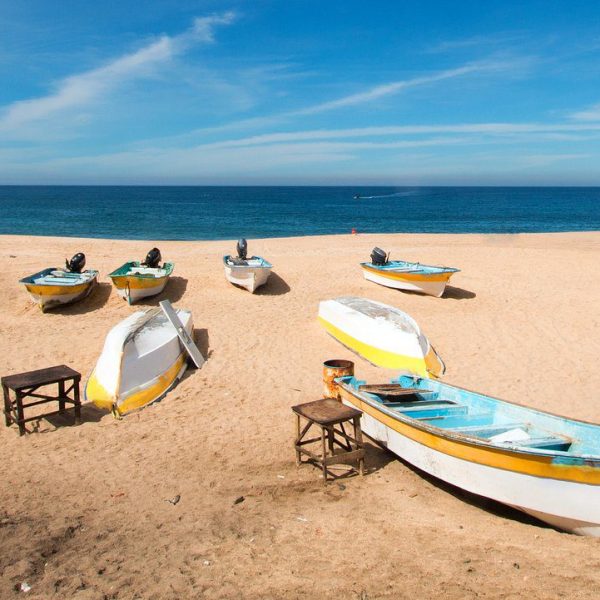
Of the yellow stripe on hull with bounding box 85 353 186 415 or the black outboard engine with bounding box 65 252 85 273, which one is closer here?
the yellow stripe on hull with bounding box 85 353 186 415

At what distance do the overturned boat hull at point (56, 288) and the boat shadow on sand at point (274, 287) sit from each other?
489 cm

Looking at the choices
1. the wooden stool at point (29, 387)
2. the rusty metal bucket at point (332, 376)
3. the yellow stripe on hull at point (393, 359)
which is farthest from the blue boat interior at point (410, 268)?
the wooden stool at point (29, 387)

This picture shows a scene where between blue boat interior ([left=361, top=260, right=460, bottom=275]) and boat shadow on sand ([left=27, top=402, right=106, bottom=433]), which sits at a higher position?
blue boat interior ([left=361, top=260, right=460, bottom=275])

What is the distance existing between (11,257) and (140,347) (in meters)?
14.1

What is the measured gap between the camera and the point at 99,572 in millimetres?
5223

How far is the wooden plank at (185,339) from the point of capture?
1137 centimetres

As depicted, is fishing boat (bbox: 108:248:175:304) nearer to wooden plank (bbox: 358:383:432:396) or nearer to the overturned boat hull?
the overturned boat hull

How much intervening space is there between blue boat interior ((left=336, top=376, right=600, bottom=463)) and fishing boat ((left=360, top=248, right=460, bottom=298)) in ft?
25.5

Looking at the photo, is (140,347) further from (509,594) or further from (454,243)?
(454,243)

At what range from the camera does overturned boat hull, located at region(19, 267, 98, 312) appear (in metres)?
14.9

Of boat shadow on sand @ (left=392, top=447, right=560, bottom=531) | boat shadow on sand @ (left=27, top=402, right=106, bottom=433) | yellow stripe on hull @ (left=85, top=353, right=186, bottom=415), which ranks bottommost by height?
boat shadow on sand @ (left=27, top=402, right=106, bottom=433)

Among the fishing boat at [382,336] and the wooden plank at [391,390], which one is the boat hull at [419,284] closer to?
the fishing boat at [382,336]

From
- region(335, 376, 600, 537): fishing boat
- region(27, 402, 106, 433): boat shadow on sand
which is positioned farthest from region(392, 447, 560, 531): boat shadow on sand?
region(27, 402, 106, 433): boat shadow on sand

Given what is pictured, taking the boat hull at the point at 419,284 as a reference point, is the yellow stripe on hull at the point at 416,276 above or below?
above
